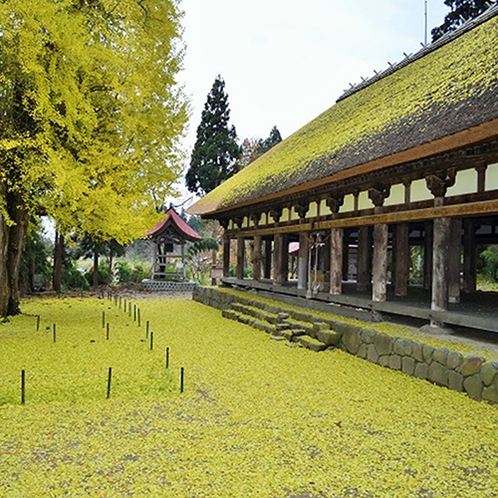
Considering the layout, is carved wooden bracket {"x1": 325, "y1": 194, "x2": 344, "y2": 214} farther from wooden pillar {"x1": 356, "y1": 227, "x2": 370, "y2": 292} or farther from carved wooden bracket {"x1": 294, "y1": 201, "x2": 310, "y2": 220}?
wooden pillar {"x1": 356, "y1": 227, "x2": 370, "y2": 292}

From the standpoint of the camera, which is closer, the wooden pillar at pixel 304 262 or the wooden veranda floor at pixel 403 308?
the wooden veranda floor at pixel 403 308

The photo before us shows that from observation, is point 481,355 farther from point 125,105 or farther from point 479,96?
point 125,105

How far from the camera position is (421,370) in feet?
19.6

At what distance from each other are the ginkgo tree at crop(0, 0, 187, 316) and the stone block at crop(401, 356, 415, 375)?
5992 millimetres

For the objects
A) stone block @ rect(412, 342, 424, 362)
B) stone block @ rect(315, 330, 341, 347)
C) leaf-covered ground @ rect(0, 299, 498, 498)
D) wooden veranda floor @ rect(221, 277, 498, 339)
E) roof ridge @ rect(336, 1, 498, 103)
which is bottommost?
leaf-covered ground @ rect(0, 299, 498, 498)

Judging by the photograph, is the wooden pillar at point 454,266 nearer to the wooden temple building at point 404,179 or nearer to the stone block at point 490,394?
the wooden temple building at point 404,179

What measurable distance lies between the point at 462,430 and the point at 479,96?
14.4ft

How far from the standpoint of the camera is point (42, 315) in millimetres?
10891

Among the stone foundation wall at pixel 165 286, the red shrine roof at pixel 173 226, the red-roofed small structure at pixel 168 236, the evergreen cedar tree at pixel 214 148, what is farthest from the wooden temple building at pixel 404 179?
the evergreen cedar tree at pixel 214 148

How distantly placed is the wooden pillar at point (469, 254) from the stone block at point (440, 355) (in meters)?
7.36

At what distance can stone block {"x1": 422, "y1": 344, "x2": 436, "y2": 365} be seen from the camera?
5.84 m

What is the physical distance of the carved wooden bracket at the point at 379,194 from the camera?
26.5ft

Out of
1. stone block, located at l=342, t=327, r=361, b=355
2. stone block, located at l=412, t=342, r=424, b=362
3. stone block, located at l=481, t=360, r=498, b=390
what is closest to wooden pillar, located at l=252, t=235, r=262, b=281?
stone block, located at l=342, t=327, r=361, b=355

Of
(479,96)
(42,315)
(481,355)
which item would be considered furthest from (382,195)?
(42,315)
